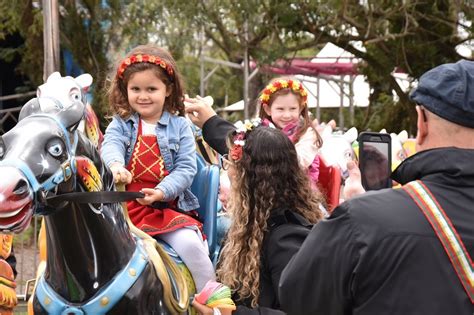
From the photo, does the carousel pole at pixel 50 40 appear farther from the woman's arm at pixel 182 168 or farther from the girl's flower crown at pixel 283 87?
the woman's arm at pixel 182 168

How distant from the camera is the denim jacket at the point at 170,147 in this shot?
15.9 feet

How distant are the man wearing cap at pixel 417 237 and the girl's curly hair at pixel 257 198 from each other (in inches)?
53.5

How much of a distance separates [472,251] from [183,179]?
246 centimetres

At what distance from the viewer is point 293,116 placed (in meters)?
6.22

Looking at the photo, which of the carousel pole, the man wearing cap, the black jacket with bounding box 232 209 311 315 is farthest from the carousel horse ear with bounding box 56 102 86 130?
the carousel pole

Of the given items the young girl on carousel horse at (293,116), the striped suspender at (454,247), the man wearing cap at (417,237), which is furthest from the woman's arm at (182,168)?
the striped suspender at (454,247)

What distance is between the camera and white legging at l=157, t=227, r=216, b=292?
15.9 feet

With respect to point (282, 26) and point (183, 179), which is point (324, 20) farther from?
point (183, 179)

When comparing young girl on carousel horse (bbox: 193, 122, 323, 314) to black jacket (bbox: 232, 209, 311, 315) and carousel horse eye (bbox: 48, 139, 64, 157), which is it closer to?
black jacket (bbox: 232, 209, 311, 315)

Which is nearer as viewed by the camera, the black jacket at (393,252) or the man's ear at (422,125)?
the black jacket at (393,252)

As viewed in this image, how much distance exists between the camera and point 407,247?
2.60m

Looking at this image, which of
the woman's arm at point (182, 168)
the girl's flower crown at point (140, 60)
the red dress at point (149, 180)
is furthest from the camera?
the girl's flower crown at point (140, 60)

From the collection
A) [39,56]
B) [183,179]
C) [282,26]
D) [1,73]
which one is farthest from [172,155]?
[1,73]

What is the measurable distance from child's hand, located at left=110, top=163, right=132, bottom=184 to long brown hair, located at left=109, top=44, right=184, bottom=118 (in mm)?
566
